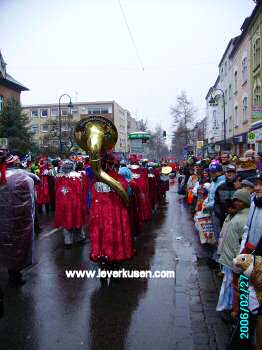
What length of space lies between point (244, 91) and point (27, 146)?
15637mm

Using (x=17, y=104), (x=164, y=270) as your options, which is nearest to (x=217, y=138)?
(x=17, y=104)

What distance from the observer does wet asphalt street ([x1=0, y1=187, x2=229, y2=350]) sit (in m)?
4.17

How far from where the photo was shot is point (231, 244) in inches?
182

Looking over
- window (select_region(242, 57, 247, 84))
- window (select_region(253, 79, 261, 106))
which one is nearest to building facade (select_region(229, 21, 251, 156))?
window (select_region(242, 57, 247, 84))

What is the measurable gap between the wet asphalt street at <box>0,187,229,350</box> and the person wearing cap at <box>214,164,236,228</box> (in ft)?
3.33

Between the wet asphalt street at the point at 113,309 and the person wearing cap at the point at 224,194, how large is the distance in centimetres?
102

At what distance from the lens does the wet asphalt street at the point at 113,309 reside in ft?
13.7

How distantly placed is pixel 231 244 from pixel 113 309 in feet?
5.42

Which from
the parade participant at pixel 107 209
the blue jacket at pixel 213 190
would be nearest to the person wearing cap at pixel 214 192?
the blue jacket at pixel 213 190

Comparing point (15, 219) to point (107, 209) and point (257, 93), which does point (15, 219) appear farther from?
point (257, 93)

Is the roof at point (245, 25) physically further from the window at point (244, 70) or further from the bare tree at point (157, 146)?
the bare tree at point (157, 146)

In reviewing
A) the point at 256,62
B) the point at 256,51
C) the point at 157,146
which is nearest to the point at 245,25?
the point at 256,51

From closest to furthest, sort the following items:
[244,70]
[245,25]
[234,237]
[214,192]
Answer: [234,237] → [214,192] → [245,25] → [244,70]
